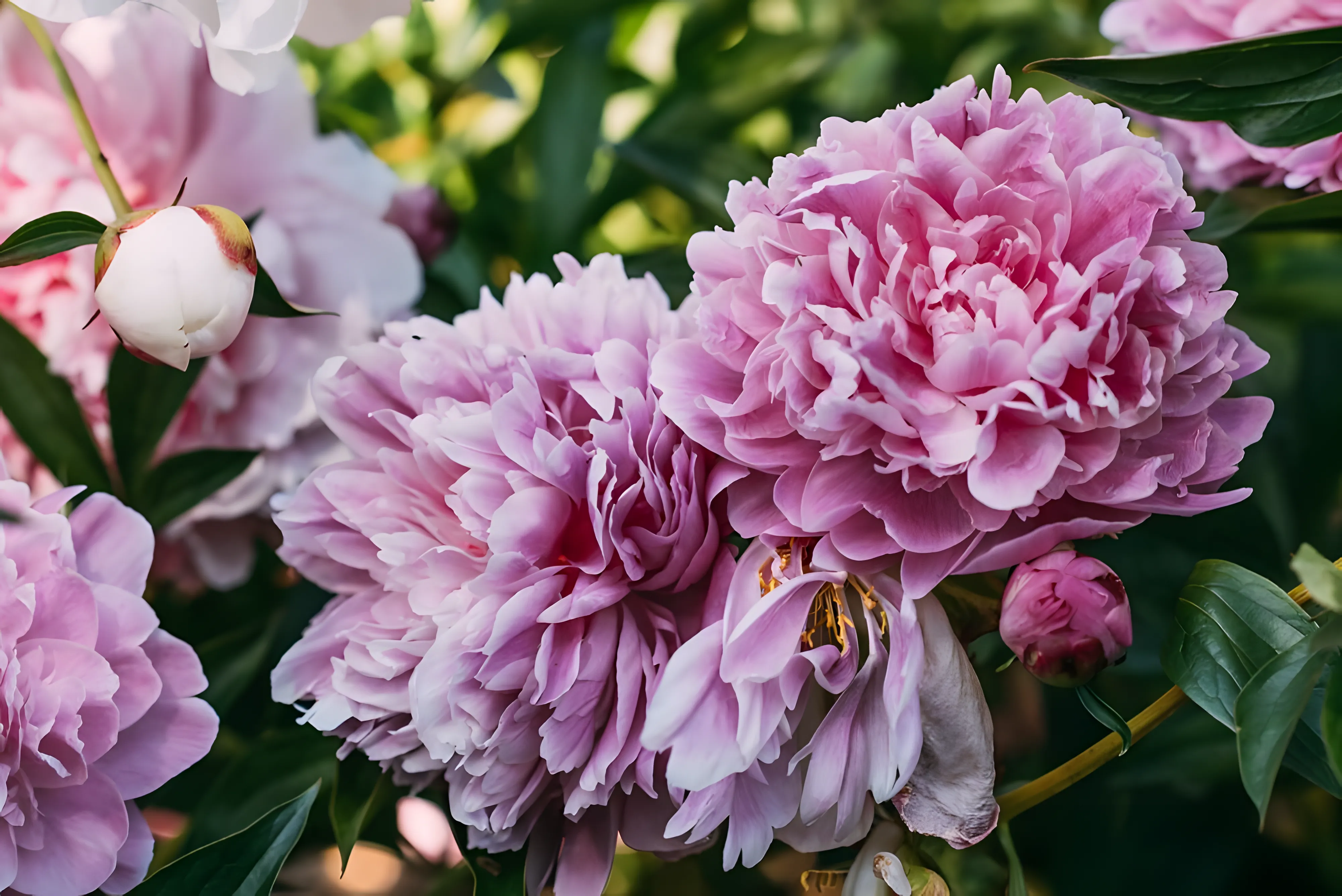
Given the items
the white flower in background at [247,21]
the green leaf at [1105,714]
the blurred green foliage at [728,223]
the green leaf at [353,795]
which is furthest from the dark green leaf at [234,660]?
the green leaf at [1105,714]

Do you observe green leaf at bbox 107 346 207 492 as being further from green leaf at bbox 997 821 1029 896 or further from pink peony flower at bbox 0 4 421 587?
green leaf at bbox 997 821 1029 896

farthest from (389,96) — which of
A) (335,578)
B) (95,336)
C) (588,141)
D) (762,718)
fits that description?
(762,718)

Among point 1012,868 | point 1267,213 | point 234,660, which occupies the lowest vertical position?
point 234,660

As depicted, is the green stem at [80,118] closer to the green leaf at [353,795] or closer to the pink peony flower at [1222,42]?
the green leaf at [353,795]

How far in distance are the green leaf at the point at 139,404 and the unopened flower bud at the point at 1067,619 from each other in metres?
0.31

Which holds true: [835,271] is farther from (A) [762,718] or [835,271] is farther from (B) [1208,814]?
(B) [1208,814]

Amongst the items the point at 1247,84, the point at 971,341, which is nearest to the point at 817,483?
the point at 971,341

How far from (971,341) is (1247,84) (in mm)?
116

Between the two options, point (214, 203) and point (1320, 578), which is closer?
point (1320, 578)

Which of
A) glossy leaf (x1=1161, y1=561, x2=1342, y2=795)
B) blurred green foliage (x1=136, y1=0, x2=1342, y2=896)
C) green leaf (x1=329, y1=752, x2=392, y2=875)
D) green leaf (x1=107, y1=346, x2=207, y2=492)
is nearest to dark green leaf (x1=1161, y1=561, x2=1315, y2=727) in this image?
glossy leaf (x1=1161, y1=561, x2=1342, y2=795)

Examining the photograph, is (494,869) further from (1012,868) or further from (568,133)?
(568,133)

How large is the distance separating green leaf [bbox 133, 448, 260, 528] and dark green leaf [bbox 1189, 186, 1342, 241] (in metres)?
0.36

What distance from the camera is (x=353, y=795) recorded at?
0.38 meters

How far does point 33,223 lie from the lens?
33 cm
